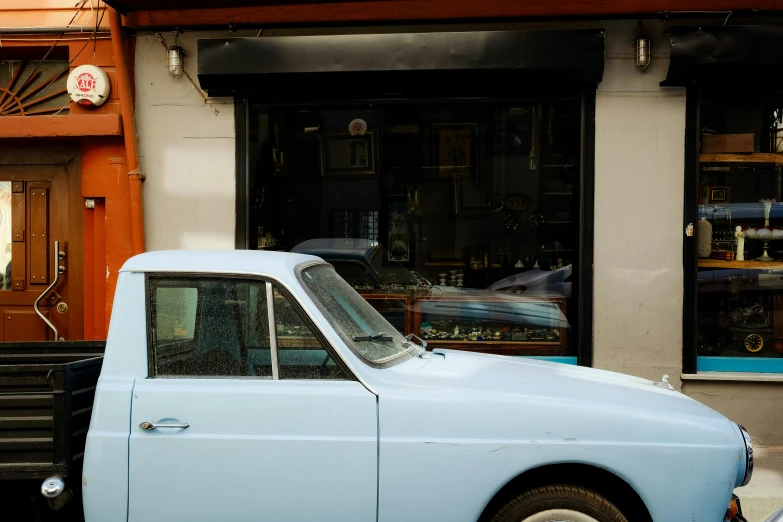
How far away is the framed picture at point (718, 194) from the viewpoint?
6.76 m

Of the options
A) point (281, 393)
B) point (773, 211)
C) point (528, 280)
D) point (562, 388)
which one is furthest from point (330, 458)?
point (773, 211)

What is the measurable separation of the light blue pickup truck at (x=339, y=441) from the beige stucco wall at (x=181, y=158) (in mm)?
3670

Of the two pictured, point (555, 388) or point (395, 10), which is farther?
point (395, 10)

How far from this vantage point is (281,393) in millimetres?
3291

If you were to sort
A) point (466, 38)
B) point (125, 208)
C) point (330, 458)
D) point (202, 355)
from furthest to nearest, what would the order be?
point (125, 208), point (466, 38), point (202, 355), point (330, 458)

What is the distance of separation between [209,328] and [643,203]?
4498 mm

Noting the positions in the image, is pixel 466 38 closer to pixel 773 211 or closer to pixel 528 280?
pixel 528 280

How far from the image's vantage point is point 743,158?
267 inches

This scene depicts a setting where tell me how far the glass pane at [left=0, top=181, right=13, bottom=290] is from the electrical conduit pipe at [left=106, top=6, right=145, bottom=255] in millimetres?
1647

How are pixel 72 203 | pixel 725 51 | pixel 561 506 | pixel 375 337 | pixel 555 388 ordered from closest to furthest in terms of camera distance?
pixel 561 506
pixel 555 388
pixel 375 337
pixel 725 51
pixel 72 203

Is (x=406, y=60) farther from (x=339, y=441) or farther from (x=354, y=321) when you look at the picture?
(x=339, y=441)

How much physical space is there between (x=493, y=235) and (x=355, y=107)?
6.04ft

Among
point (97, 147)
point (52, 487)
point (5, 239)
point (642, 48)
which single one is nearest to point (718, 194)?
point (642, 48)

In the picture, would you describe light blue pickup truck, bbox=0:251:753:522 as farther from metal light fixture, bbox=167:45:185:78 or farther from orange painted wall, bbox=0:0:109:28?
orange painted wall, bbox=0:0:109:28
